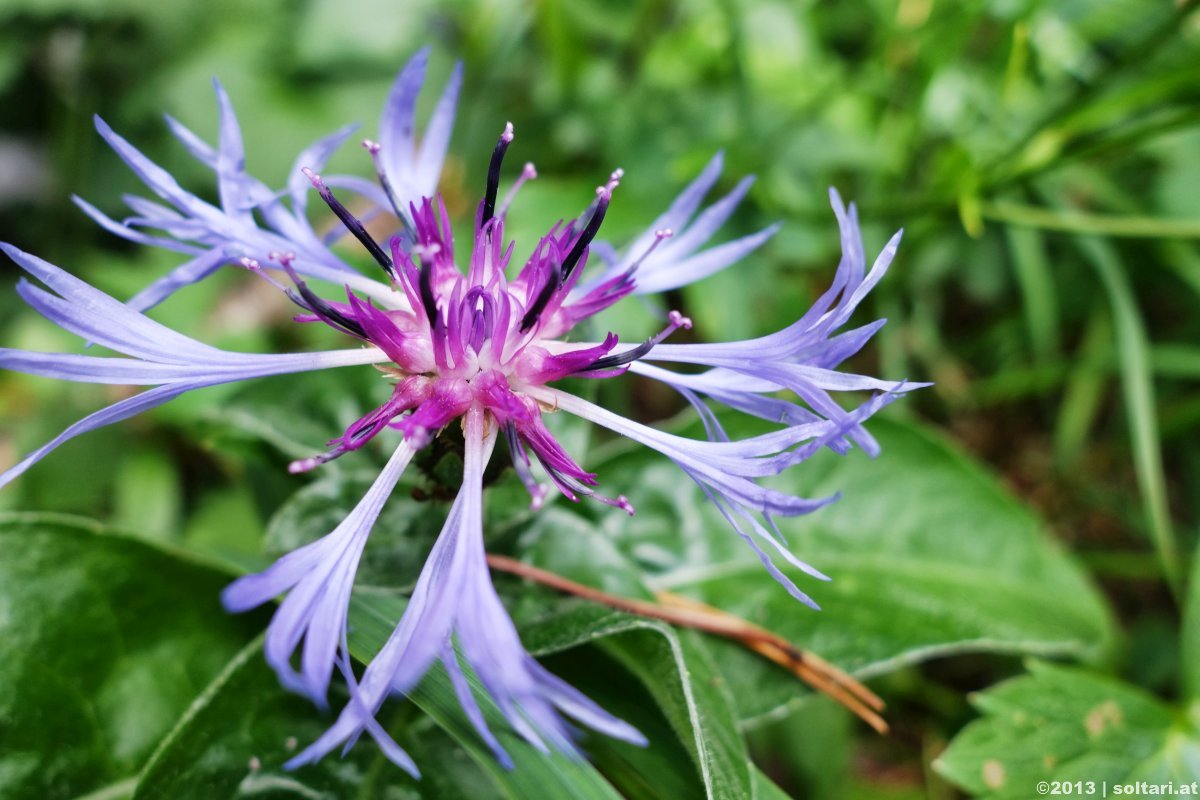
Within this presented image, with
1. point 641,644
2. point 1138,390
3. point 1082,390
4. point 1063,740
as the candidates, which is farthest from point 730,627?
point 1082,390

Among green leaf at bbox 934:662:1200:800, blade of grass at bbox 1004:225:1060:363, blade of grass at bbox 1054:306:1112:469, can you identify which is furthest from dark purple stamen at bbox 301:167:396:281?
blade of grass at bbox 1054:306:1112:469

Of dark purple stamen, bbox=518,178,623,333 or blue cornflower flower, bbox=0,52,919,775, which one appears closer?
blue cornflower flower, bbox=0,52,919,775

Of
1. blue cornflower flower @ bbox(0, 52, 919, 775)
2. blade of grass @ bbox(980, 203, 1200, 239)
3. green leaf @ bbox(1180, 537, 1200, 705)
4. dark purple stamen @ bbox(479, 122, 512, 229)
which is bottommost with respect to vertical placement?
green leaf @ bbox(1180, 537, 1200, 705)

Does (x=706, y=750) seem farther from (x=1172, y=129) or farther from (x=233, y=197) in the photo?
(x=1172, y=129)

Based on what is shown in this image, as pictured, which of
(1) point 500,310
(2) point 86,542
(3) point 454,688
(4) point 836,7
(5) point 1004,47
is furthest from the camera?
(4) point 836,7

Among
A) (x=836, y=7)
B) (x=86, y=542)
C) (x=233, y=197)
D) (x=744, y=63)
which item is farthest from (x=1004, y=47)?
(x=86, y=542)

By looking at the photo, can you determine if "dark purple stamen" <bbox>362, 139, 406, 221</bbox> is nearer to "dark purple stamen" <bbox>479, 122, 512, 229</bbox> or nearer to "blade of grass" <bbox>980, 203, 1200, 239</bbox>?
"dark purple stamen" <bbox>479, 122, 512, 229</bbox>
